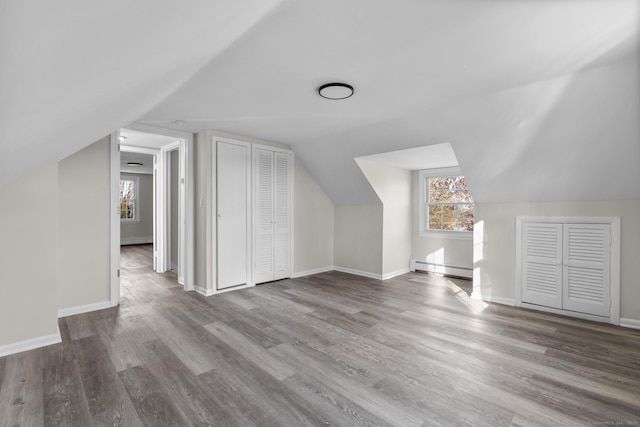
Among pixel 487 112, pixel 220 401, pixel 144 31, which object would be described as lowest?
pixel 220 401

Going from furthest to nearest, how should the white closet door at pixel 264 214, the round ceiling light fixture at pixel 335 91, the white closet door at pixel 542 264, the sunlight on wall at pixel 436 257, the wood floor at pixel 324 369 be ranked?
the sunlight on wall at pixel 436 257 < the white closet door at pixel 264 214 < the white closet door at pixel 542 264 < the round ceiling light fixture at pixel 335 91 < the wood floor at pixel 324 369

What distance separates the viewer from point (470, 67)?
236cm

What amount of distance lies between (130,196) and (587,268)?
36.4 ft

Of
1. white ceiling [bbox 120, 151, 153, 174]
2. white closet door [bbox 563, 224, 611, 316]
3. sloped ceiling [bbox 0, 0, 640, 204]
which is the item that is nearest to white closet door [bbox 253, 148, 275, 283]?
sloped ceiling [bbox 0, 0, 640, 204]

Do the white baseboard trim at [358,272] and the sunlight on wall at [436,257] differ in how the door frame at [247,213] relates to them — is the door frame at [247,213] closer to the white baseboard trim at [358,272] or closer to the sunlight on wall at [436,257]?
the white baseboard trim at [358,272]

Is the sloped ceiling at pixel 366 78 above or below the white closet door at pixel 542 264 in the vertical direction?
above

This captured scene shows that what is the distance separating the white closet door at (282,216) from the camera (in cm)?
503

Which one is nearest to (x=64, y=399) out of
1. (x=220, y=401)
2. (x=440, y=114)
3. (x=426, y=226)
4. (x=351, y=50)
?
(x=220, y=401)

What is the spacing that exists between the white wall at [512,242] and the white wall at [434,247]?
4.27ft

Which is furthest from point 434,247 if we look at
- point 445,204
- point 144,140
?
point 144,140

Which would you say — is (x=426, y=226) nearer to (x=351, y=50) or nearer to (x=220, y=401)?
(x=351, y=50)

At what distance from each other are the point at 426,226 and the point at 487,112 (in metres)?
3.14

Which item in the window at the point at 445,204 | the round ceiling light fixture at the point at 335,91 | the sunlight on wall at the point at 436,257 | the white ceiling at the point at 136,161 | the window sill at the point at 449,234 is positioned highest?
the white ceiling at the point at 136,161

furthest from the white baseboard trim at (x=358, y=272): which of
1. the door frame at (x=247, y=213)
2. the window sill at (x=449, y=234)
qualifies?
the door frame at (x=247, y=213)
